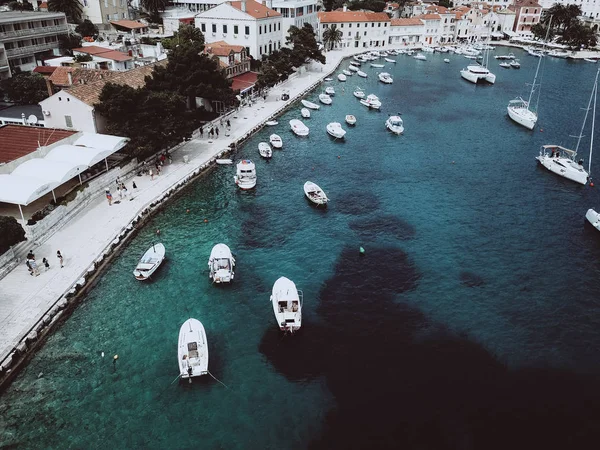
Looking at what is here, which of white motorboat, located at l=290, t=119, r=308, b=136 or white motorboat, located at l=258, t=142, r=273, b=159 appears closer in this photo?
white motorboat, located at l=258, t=142, r=273, b=159

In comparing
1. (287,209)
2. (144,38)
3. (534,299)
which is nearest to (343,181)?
(287,209)

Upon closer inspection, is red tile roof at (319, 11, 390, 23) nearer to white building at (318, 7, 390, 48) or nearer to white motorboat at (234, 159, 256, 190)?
white building at (318, 7, 390, 48)

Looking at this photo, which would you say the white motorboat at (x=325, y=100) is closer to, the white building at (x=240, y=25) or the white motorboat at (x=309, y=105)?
the white motorboat at (x=309, y=105)

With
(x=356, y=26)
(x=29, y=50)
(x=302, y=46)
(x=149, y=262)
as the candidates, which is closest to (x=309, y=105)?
(x=302, y=46)

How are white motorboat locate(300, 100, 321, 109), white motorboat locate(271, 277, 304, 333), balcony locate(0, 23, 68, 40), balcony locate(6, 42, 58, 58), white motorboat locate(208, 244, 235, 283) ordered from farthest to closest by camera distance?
white motorboat locate(300, 100, 321, 109)
balcony locate(6, 42, 58, 58)
balcony locate(0, 23, 68, 40)
white motorboat locate(208, 244, 235, 283)
white motorboat locate(271, 277, 304, 333)

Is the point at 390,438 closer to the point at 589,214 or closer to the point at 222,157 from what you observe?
the point at 589,214

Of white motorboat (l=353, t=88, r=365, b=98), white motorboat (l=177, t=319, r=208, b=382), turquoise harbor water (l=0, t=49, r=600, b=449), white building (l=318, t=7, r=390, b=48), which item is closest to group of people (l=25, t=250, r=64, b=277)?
turquoise harbor water (l=0, t=49, r=600, b=449)
